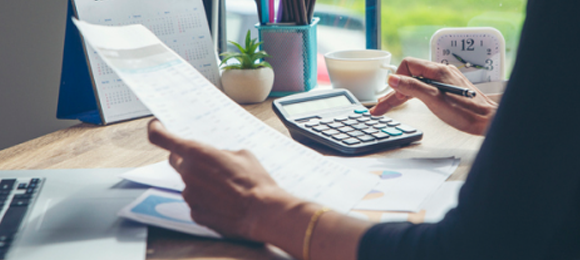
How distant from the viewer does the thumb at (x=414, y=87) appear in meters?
0.87

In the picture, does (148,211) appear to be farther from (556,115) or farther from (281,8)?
(281,8)

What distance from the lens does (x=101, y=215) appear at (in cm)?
57

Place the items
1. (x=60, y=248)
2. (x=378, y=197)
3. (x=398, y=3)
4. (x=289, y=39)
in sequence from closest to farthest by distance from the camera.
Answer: (x=60, y=248) → (x=378, y=197) → (x=289, y=39) → (x=398, y=3)

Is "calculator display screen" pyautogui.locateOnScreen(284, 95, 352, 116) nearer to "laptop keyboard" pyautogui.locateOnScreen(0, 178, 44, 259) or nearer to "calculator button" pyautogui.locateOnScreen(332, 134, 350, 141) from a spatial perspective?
"calculator button" pyautogui.locateOnScreen(332, 134, 350, 141)

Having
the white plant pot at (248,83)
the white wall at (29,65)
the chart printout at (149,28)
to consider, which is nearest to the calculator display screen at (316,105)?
the white plant pot at (248,83)

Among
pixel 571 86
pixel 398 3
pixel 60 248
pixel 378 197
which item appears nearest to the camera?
pixel 571 86

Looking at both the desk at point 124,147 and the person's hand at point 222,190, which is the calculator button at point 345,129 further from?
the person's hand at point 222,190

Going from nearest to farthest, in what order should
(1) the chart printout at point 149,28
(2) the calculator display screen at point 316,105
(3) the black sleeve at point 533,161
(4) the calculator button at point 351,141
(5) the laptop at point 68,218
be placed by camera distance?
1. (3) the black sleeve at point 533,161
2. (5) the laptop at point 68,218
3. (4) the calculator button at point 351,141
4. (2) the calculator display screen at point 316,105
5. (1) the chart printout at point 149,28

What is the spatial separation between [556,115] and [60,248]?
0.48m

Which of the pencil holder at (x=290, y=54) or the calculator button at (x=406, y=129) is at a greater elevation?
the pencil holder at (x=290, y=54)

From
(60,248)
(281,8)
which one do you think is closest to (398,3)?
(281,8)

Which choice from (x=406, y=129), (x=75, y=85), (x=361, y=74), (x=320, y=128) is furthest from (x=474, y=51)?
(x=75, y=85)

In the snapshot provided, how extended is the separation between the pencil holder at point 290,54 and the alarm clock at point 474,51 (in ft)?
1.02

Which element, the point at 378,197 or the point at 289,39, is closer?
the point at 378,197
